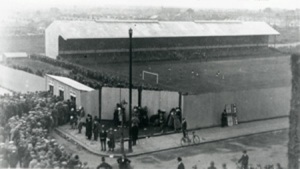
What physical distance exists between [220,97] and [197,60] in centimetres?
2056

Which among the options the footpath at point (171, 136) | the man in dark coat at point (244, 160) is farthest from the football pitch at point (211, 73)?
the man in dark coat at point (244, 160)

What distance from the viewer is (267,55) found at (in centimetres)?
4791

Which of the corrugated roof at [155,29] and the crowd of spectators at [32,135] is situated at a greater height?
the corrugated roof at [155,29]

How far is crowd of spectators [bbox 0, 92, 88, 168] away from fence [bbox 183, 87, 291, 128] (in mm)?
6543

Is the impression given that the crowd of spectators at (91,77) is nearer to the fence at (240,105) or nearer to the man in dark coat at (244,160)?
→ the fence at (240,105)

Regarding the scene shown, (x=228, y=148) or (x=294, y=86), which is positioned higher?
(x=294, y=86)

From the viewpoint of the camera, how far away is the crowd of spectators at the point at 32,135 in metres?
13.1

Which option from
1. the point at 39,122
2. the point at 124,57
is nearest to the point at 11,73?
the point at 124,57

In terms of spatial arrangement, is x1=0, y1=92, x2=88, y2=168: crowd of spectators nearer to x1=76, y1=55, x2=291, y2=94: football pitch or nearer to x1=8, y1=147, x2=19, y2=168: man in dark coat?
x1=8, y1=147, x2=19, y2=168: man in dark coat

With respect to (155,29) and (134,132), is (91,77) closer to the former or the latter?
(134,132)

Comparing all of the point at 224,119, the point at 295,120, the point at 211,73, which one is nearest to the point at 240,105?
the point at 224,119

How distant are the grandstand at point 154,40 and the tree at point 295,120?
79.3 feet

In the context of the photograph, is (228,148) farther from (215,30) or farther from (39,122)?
(215,30)

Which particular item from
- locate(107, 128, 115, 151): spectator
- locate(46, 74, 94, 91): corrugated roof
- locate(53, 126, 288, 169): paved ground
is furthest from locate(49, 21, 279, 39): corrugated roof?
locate(107, 128, 115, 151): spectator
